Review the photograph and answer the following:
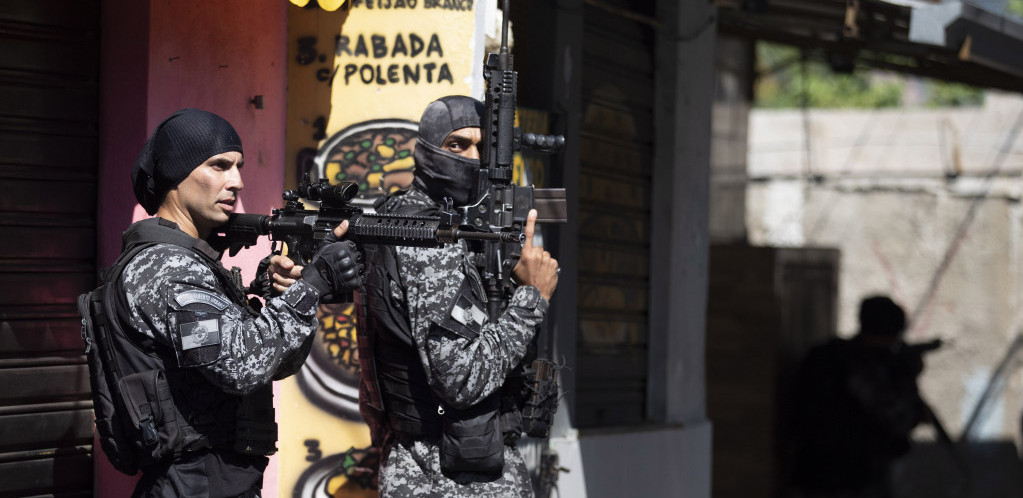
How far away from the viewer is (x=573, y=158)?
17.0ft

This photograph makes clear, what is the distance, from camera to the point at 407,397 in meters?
3.25

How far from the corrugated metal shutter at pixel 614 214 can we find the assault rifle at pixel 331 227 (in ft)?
8.25

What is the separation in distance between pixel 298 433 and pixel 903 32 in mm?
3853

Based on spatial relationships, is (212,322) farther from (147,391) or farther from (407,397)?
(407,397)

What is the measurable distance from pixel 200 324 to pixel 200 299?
0.24 ft

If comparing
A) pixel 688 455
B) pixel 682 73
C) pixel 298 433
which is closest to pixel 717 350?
pixel 688 455

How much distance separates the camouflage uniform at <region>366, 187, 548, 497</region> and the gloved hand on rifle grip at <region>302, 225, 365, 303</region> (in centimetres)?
26

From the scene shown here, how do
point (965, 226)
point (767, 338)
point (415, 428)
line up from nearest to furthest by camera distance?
point (415, 428) → point (767, 338) → point (965, 226)

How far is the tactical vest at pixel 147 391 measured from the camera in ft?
8.98

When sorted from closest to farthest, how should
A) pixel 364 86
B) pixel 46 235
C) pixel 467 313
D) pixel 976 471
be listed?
pixel 467 313 < pixel 46 235 < pixel 364 86 < pixel 976 471

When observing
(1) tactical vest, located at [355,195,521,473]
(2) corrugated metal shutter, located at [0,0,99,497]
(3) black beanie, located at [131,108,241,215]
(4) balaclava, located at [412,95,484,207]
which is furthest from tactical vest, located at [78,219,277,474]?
(2) corrugated metal shutter, located at [0,0,99,497]

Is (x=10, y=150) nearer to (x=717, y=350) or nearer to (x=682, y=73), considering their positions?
(x=682, y=73)

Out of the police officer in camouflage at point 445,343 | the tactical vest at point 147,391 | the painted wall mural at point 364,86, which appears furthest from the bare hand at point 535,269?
the painted wall mural at point 364,86

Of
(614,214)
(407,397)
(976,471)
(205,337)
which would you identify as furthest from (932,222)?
(205,337)
